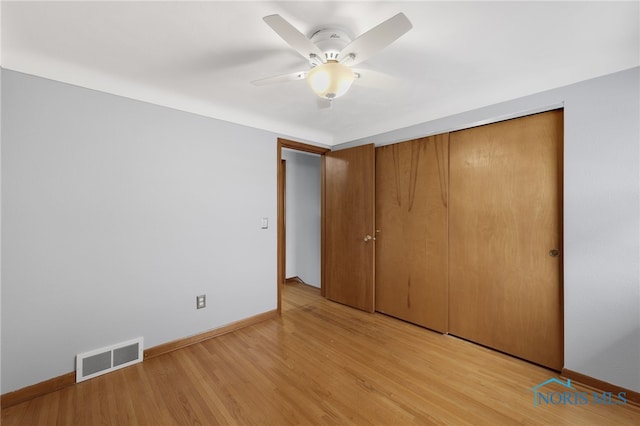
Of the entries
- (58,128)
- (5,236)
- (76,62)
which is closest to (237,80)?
(76,62)

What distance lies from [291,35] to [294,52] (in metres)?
0.44

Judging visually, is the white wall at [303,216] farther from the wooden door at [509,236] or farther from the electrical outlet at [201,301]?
the wooden door at [509,236]

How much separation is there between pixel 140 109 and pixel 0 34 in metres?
0.77

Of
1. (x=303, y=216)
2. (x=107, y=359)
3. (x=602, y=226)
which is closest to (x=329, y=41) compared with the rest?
(x=602, y=226)

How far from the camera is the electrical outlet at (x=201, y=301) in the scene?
2.49 meters

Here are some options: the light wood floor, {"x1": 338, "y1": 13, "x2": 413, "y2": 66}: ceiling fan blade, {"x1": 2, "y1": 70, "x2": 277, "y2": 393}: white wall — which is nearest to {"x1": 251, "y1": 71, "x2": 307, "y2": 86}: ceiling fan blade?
{"x1": 338, "y1": 13, "x2": 413, "y2": 66}: ceiling fan blade

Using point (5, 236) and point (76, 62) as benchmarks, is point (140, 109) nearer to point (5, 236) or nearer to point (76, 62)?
point (76, 62)

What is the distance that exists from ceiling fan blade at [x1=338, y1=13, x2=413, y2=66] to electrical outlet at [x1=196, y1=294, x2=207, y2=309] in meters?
2.29

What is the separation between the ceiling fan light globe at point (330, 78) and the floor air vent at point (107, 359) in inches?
92.0

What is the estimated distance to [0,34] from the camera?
1494mm

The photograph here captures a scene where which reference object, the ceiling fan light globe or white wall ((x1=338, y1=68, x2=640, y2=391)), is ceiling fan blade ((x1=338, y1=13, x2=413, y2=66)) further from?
white wall ((x1=338, y1=68, x2=640, y2=391))

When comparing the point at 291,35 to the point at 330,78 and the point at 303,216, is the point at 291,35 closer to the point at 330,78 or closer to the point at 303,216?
the point at 330,78

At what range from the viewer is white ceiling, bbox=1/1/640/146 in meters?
1.33

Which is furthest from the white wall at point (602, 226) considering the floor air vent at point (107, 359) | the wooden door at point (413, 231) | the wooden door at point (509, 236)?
the floor air vent at point (107, 359)
